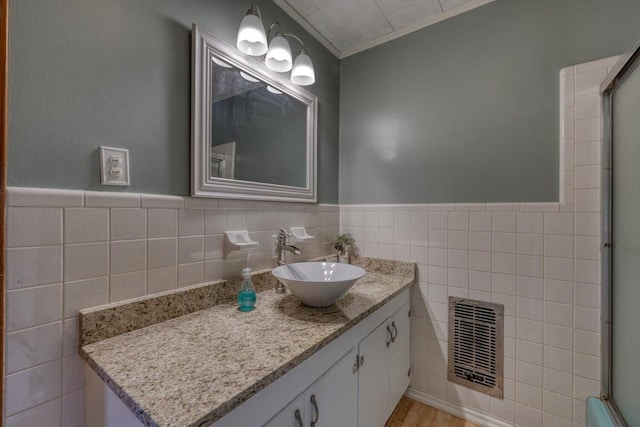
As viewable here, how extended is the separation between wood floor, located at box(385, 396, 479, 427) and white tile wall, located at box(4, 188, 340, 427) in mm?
1398

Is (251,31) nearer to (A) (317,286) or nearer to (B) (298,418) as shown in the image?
(A) (317,286)

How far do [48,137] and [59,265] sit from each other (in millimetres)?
361

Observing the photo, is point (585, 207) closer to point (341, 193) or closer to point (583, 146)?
point (583, 146)

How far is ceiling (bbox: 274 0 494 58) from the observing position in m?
1.49

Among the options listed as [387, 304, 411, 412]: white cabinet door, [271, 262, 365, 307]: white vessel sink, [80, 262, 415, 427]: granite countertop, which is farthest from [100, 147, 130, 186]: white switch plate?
[387, 304, 411, 412]: white cabinet door

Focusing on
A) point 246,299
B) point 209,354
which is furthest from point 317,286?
point 209,354

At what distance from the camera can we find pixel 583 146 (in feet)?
3.98

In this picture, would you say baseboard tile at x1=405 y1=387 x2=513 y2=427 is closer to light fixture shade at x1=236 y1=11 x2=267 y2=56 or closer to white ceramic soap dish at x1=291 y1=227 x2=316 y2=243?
white ceramic soap dish at x1=291 y1=227 x2=316 y2=243

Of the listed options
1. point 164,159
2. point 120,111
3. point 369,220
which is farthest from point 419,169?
point 120,111

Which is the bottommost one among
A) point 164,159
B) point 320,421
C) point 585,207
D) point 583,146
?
point 320,421

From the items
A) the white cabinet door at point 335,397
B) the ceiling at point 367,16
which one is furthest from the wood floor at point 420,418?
the ceiling at point 367,16

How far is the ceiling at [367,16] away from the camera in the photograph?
58.5 inches

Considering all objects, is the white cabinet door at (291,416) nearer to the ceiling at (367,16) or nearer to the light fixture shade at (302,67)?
Answer: the light fixture shade at (302,67)

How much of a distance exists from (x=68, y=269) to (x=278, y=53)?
3.92ft
